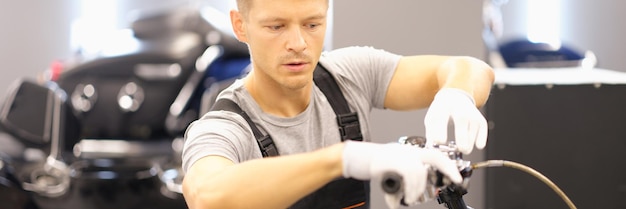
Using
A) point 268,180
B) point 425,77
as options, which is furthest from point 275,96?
point 268,180

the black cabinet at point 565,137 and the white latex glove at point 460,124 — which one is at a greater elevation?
the white latex glove at point 460,124

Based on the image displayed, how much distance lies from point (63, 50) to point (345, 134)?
3448 mm

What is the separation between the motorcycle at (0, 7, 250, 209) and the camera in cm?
319

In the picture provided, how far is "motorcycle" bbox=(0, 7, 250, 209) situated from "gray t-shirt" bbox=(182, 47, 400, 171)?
1214 millimetres

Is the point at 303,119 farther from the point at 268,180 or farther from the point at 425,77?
the point at 268,180

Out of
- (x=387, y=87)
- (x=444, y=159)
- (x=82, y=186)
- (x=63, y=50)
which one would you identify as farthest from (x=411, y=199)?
(x=63, y=50)

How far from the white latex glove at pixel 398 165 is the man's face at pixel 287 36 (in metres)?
0.40

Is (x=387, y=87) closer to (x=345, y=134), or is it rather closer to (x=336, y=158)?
(x=345, y=134)

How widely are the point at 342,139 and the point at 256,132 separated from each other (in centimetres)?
22

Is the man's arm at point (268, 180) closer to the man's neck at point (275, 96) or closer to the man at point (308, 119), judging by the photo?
the man at point (308, 119)

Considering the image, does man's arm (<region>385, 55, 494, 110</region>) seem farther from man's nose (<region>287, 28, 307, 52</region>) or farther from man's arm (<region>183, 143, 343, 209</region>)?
man's arm (<region>183, 143, 343, 209</region>)

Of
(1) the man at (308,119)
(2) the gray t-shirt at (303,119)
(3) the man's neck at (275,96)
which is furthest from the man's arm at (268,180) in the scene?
(3) the man's neck at (275,96)

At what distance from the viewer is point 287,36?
5.38 feet

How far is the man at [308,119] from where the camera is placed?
50.9 inches
